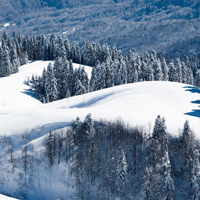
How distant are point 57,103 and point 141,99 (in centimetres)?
2004

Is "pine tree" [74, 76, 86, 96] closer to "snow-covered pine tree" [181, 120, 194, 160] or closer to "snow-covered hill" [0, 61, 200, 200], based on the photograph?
"snow-covered hill" [0, 61, 200, 200]

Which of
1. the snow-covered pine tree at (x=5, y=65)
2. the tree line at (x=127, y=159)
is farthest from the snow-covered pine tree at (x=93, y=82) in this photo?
the tree line at (x=127, y=159)

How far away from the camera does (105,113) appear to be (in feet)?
214

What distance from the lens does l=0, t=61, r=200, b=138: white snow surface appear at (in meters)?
62.9

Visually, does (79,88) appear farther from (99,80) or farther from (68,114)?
(68,114)

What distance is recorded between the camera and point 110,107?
70.2 metres

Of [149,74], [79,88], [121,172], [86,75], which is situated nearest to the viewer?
[121,172]

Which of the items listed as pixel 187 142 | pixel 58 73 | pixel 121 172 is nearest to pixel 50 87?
pixel 58 73

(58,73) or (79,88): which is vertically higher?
(58,73)

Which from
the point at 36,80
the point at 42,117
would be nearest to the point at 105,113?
the point at 42,117

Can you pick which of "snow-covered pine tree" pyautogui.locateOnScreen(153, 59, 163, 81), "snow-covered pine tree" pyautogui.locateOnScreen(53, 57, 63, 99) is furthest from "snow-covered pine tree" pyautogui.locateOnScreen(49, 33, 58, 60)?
"snow-covered pine tree" pyautogui.locateOnScreen(153, 59, 163, 81)

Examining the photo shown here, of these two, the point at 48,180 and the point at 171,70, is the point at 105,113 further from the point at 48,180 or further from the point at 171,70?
the point at 171,70

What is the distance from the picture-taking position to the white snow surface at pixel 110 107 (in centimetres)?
6288

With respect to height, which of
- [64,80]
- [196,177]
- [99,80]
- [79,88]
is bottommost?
[196,177]
